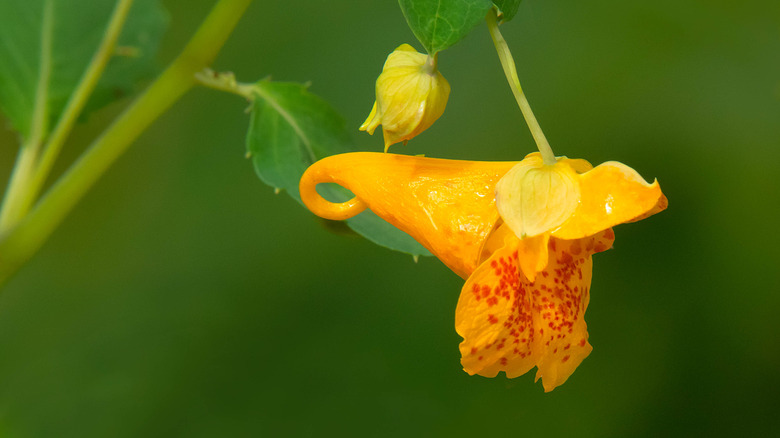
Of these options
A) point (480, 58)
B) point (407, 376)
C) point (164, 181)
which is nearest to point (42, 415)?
point (164, 181)

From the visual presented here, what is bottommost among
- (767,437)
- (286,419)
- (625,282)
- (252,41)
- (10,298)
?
(767,437)

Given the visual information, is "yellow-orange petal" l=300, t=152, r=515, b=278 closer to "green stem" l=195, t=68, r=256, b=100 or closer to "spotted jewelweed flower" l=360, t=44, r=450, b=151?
"spotted jewelweed flower" l=360, t=44, r=450, b=151

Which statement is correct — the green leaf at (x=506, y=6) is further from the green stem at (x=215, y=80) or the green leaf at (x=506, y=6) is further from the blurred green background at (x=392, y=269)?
the blurred green background at (x=392, y=269)

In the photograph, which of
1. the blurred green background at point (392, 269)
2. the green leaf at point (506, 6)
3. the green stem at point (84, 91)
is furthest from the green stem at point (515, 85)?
the blurred green background at point (392, 269)

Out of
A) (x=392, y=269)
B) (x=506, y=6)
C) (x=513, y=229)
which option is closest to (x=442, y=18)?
(x=506, y=6)

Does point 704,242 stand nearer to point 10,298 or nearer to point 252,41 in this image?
point 252,41

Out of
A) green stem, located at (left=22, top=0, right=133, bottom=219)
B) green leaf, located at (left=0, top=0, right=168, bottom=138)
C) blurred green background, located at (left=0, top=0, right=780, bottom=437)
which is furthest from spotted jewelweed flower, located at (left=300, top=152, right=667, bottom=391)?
blurred green background, located at (left=0, top=0, right=780, bottom=437)
